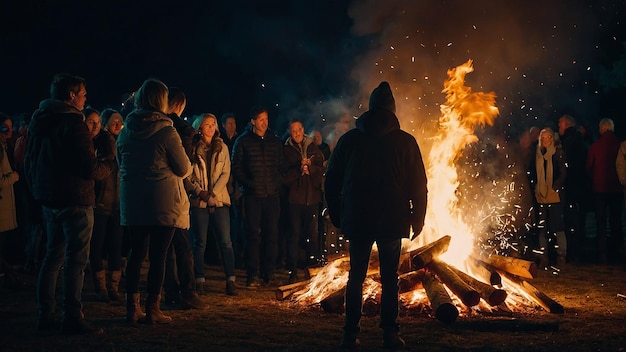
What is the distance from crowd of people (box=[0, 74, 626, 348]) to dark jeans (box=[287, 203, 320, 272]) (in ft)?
0.07

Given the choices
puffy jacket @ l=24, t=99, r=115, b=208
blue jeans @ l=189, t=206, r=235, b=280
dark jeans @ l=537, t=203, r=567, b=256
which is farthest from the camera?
dark jeans @ l=537, t=203, r=567, b=256

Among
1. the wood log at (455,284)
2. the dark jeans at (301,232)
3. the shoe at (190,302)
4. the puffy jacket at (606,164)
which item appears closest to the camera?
the wood log at (455,284)

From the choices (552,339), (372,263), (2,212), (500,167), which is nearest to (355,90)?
(500,167)

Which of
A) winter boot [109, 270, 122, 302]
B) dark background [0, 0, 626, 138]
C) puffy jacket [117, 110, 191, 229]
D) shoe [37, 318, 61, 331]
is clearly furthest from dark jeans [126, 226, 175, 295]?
dark background [0, 0, 626, 138]

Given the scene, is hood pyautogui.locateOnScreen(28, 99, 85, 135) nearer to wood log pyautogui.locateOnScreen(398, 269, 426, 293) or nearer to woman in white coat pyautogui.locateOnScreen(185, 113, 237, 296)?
woman in white coat pyautogui.locateOnScreen(185, 113, 237, 296)

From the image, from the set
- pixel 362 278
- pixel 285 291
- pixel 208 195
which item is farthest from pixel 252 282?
pixel 362 278

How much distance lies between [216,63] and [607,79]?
44.1 feet

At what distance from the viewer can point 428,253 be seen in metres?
8.96

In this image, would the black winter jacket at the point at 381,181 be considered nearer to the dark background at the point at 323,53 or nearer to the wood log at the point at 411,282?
the wood log at the point at 411,282

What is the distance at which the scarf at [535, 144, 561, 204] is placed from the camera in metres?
12.8

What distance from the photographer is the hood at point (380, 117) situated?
21.9 feet

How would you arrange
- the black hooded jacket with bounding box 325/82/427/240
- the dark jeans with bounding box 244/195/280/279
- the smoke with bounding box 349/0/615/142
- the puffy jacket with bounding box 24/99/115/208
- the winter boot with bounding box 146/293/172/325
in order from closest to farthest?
the black hooded jacket with bounding box 325/82/427/240 < the puffy jacket with bounding box 24/99/115/208 < the winter boot with bounding box 146/293/172/325 < the dark jeans with bounding box 244/195/280/279 < the smoke with bounding box 349/0/615/142

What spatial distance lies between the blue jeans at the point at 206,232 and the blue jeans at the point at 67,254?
2431 mm

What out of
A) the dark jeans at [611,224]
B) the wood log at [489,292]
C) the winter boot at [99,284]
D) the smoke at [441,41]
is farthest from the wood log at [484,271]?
the winter boot at [99,284]
